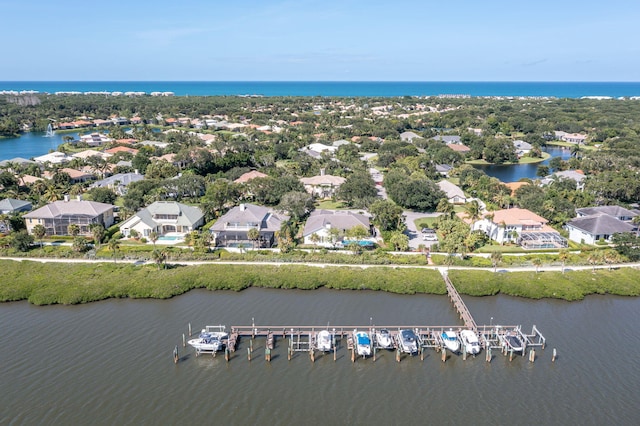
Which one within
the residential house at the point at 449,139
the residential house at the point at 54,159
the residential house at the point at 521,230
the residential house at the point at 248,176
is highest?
the residential house at the point at 449,139

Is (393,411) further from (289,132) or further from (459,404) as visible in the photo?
→ (289,132)

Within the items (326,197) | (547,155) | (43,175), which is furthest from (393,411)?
(547,155)

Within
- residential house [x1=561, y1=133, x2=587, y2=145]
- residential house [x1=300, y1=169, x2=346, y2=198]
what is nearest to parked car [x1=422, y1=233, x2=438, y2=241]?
residential house [x1=300, y1=169, x2=346, y2=198]

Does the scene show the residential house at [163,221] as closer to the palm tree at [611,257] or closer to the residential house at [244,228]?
the residential house at [244,228]

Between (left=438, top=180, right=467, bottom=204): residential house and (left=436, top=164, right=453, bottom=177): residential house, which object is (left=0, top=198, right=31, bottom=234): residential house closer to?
(left=438, top=180, right=467, bottom=204): residential house

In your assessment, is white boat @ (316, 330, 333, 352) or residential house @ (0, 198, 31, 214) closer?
white boat @ (316, 330, 333, 352)

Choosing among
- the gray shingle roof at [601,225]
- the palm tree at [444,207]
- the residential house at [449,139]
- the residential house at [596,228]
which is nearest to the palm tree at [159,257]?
the palm tree at [444,207]
